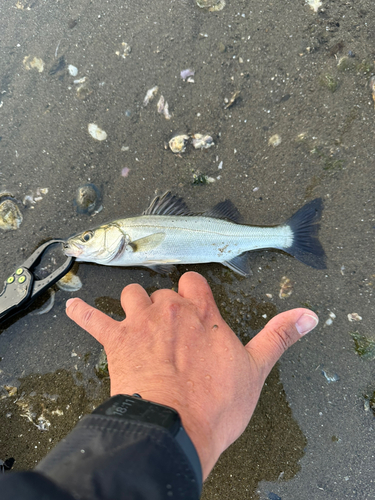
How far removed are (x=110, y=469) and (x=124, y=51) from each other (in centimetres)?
359

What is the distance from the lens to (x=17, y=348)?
2.91m

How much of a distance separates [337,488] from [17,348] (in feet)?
11.4

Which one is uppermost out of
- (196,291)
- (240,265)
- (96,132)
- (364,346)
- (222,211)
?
(96,132)

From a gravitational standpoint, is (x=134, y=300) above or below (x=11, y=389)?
above

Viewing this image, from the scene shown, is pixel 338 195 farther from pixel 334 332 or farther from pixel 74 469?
pixel 74 469

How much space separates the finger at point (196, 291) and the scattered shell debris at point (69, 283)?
1.20m

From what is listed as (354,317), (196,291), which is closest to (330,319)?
(354,317)

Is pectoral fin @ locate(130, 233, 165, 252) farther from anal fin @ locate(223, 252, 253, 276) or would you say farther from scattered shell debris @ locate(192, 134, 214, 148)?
scattered shell debris @ locate(192, 134, 214, 148)

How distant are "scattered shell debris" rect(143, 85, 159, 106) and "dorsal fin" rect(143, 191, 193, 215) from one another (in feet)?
3.38

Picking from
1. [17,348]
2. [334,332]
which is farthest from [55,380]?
[334,332]

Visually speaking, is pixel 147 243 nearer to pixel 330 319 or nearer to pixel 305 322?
pixel 305 322

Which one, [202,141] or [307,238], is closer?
[307,238]

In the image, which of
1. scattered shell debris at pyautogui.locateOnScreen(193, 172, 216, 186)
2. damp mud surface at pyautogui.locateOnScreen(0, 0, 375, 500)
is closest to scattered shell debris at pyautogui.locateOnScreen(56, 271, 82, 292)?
damp mud surface at pyautogui.locateOnScreen(0, 0, 375, 500)

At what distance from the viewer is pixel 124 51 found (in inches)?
118
